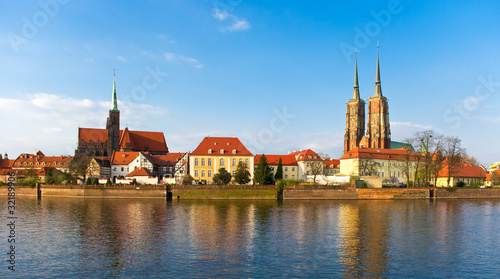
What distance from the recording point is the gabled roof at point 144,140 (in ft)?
359

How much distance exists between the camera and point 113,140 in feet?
376

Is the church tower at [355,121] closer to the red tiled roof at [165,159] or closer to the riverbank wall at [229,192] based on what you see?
the red tiled roof at [165,159]

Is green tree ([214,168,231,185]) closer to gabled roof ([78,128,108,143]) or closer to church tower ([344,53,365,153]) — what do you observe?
gabled roof ([78,128,108,143])

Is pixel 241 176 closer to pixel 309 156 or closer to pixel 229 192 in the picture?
pixel 229 192

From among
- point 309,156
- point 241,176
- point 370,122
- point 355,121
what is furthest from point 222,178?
point 370,122

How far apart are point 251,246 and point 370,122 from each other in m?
133

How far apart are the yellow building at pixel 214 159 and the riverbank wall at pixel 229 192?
1319 centimetres

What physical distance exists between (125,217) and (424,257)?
93.4 feet

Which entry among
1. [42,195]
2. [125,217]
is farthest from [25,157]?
[125,217]

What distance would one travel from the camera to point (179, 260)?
866 inches

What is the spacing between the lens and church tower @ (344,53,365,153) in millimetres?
147488

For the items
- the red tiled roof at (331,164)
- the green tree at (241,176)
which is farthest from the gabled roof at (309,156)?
the green tree at (241,176)

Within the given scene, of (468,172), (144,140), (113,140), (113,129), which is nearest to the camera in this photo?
(468,172)

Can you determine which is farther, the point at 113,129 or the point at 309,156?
the point at 113,129
